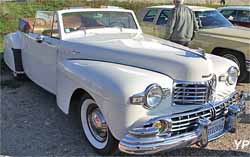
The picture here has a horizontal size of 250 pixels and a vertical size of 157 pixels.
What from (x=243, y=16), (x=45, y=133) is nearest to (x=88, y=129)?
(x=45, y=133)

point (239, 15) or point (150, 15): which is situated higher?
point (150, 15)

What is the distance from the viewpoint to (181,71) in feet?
11.8

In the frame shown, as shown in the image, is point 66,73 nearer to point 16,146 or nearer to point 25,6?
point 16,146

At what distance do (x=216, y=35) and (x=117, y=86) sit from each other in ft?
14.9

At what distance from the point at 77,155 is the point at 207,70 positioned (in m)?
1.71

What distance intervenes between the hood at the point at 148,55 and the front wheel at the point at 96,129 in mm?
636

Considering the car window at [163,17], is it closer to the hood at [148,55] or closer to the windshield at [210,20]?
the windshield at [210,20]

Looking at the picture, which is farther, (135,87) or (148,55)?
(148,55)

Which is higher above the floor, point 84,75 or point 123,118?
point 84,75

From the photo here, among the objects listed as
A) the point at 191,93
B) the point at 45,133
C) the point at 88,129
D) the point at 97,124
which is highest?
the point at 191,93

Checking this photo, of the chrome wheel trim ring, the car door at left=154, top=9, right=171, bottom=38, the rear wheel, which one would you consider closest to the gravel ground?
the chrome wheel trim ring

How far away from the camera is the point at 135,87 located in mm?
3275

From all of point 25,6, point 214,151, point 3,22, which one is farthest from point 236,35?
point 25,6

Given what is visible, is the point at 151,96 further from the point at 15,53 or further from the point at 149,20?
the point at 149,20
